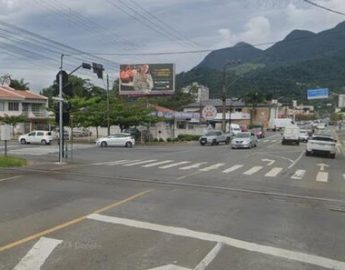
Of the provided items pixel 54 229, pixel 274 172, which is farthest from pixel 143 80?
pixel 54 229

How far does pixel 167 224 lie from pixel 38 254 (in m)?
3.21

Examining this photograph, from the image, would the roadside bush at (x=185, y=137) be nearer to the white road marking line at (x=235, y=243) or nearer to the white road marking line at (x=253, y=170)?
the white road marking line at (x=253, y=170)

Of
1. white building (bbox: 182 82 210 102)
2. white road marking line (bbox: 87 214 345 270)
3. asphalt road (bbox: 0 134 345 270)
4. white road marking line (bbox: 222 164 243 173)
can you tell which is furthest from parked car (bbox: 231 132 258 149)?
white building (bbox: 182 82 210 102)

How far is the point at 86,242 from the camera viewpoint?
8.70 m

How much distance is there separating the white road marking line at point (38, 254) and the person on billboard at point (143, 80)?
69949mm

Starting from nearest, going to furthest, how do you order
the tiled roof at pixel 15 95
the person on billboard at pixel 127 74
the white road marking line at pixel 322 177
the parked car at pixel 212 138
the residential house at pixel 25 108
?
1. the white road marking line at pixel 322 177
2. the parked car at pixel 212 138
3. the person on billboard at pixel 127 74
4. the residential house at pixel 25 108
5. the tiled roof at pixel 15 95

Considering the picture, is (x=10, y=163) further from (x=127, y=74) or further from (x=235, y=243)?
(x=127, y=74)

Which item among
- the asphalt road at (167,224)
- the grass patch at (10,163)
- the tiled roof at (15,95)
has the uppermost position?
the tiled roof at (15,95)

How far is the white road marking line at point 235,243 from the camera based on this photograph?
797cm

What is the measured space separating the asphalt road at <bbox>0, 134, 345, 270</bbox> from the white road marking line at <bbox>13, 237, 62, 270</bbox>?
0.01 meters

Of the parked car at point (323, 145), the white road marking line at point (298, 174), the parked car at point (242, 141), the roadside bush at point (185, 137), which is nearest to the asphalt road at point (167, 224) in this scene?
the white road marking line at point (298, 174)

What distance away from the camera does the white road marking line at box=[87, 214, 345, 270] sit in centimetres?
797

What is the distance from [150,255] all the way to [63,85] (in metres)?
24.3

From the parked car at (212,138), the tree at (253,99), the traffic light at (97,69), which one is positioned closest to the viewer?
the traffic light at (97,69)
